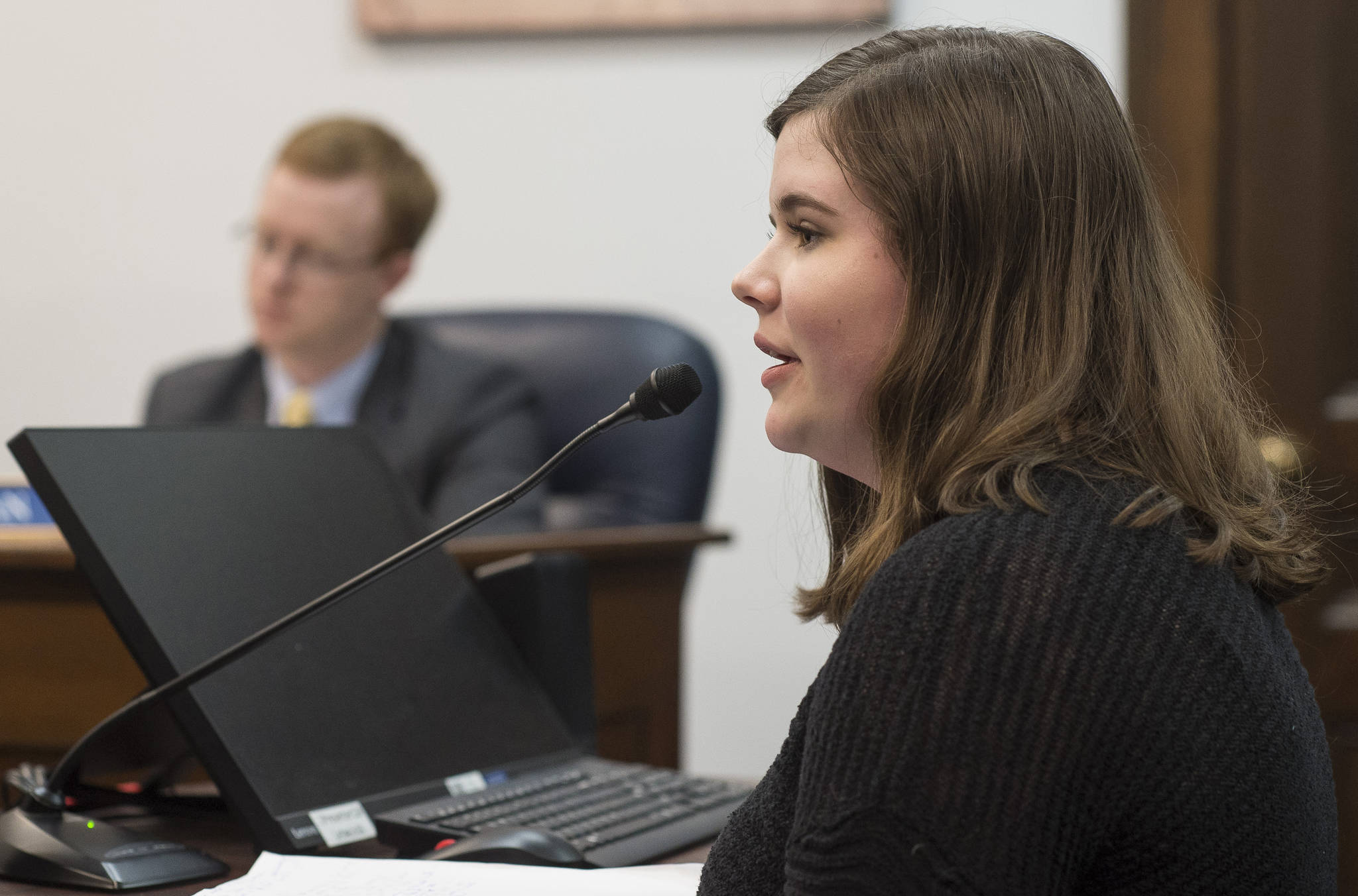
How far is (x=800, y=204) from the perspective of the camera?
74 cm

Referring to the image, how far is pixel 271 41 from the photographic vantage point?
2.64m

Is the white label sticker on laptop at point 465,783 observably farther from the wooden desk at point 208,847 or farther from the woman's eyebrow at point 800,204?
the woman's eyebrow at point 800,204

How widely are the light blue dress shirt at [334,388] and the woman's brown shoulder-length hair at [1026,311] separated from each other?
5.41 ft

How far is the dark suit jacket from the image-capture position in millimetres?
2107

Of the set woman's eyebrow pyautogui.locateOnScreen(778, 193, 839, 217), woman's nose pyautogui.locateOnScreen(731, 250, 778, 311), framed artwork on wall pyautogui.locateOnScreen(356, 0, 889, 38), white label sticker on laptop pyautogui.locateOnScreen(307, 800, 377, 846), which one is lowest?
white label sticker on laptop pyautogui.locateOnScreen(307, 800, 377, 846)

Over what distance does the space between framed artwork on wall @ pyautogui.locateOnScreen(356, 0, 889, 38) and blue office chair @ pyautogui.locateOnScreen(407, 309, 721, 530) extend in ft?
2.29

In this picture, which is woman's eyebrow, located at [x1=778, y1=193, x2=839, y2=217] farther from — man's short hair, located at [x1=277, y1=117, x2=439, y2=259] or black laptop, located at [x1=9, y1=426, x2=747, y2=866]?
man's short hair, located at [x1=277, y1=117, x2=439, y2=259]

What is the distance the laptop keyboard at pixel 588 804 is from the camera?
2.87 feet

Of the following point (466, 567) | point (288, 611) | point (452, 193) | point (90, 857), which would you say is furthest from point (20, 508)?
point (452, 193)

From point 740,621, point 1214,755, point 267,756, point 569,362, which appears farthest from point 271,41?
point 1214,755

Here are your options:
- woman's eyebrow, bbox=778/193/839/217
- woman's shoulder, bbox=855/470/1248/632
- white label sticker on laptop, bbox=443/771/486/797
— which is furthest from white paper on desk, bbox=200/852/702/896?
woman's eyebrow, bbox=778/193/839/217

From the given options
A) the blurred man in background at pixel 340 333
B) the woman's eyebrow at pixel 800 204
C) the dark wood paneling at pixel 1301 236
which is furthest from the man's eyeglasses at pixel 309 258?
the woman's eyebrow at pixel 800 204

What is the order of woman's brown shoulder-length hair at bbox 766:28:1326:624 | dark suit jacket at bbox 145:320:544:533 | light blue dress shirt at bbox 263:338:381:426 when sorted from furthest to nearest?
light blue dress shirt at bbox 263:338:381:426 < dark suit jacket at bbox 145:320:544:533 < woman's brown shoulder-length hair at bbox 766:28:1326:624

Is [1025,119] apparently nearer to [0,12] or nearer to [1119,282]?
[1119,282]
